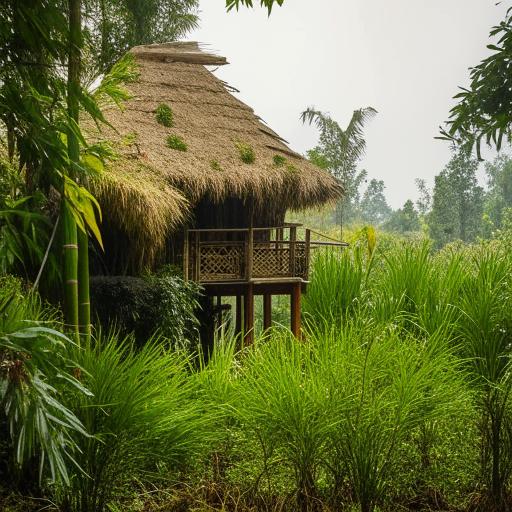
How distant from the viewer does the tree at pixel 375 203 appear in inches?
2254

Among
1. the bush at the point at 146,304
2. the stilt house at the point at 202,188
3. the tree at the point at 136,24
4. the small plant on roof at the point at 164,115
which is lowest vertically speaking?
the bush at the point at 146,304

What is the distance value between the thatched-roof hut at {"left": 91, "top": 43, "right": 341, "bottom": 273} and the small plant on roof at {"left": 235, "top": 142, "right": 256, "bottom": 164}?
1 centimetres

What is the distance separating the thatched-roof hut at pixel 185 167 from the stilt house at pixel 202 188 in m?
0.01

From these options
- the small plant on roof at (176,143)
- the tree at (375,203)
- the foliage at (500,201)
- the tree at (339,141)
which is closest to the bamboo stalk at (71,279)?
the small plant on roof at (176,143)

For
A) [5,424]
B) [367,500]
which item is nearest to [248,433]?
[367,500]

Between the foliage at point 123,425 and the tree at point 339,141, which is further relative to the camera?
the tree at point 339,141

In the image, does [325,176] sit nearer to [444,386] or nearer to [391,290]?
[391,290]

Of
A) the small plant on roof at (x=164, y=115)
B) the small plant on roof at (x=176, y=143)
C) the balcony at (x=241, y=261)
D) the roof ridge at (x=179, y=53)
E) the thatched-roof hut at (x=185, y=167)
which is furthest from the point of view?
the roof ridge at (x=179, y=53)

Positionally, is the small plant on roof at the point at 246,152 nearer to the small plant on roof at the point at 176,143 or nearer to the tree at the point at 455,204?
the small plant on roof at the point at 176,143

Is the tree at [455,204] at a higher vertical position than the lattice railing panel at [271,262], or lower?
higher

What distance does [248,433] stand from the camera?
4277 millimetres

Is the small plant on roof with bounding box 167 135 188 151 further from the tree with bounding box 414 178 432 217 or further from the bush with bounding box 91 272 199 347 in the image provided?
the tree with bounding box 414 178 432 217

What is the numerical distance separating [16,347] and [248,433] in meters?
1.54

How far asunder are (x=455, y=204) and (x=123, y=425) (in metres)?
29.6
